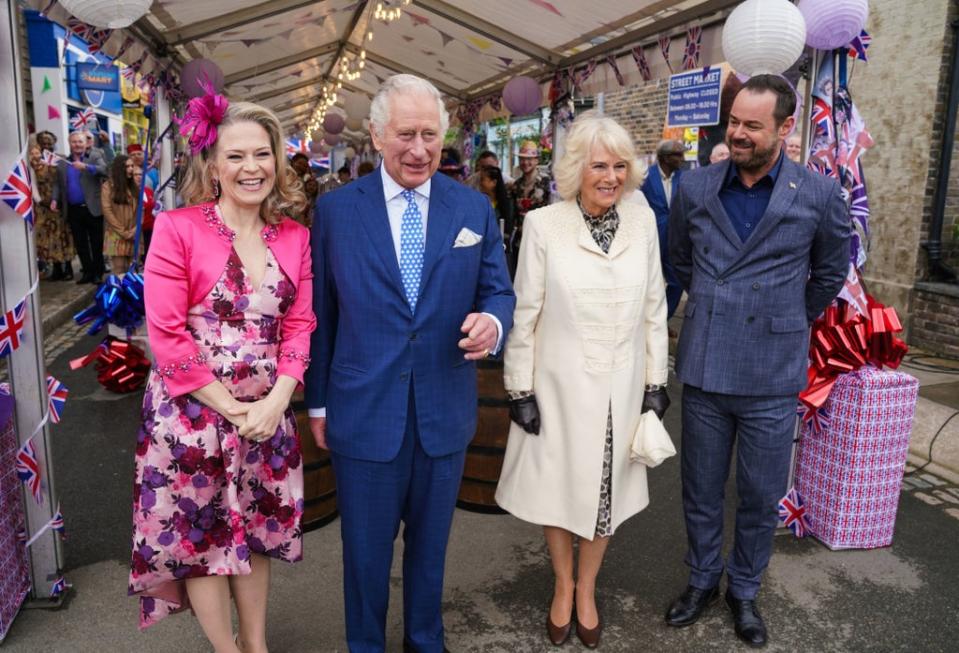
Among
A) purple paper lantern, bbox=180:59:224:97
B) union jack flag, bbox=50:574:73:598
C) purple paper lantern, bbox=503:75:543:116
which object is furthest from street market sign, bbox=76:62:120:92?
A: union jack flag, bbox=50:574:73:598

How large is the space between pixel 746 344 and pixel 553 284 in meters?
0.72

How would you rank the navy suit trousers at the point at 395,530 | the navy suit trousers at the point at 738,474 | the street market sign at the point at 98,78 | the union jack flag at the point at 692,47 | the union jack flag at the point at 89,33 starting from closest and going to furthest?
the navy suit trousers at the point at 395,530 < the navy suit trousers at the point at 738,474 < the union jack flag at the point at 89,33 < the union jack flag at the point at 692,47 < the street market sign at the point at 98,78

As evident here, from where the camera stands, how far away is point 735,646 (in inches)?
103

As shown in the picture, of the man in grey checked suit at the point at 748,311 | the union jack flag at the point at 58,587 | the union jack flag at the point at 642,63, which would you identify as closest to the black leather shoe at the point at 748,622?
the man in grey checked suit at the point at 748,311

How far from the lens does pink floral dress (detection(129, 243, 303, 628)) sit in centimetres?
197

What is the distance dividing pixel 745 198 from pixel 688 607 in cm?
151

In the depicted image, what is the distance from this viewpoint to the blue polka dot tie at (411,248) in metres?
2.09

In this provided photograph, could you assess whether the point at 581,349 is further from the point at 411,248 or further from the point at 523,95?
the point at 523,95

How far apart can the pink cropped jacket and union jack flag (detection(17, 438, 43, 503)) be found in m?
1.07

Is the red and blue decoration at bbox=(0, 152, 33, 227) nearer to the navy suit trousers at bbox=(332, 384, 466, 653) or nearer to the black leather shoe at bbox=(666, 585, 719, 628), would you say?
the navy suit trousers at bbox=(332, 384, 466, 653)

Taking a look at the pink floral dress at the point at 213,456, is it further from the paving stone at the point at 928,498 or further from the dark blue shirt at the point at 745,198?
the paving stone at the point at 928,498

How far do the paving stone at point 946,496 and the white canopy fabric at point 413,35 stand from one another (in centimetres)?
309

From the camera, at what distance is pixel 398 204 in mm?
2117

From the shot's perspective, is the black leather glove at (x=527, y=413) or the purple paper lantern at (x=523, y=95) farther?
the purple paper lantern at (x=523, y=95)
